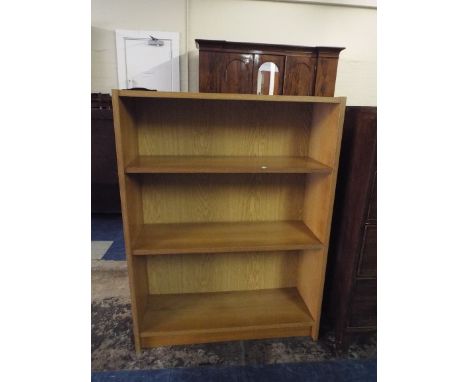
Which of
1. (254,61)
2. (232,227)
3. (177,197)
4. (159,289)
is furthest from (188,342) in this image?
(254,61)

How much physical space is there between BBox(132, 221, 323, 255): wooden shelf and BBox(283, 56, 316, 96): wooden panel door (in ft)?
7.95

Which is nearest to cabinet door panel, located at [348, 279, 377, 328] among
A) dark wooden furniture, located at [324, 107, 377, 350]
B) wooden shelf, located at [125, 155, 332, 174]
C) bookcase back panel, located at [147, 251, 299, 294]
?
dark wooden furniture, located at [324, 107, 377, 350]

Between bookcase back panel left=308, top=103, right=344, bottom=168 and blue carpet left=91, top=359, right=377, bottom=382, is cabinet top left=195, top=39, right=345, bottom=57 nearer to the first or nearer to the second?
bookcase back panel left=308, top=103, right=344, bottom=168

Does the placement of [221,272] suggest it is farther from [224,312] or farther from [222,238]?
[222,238]

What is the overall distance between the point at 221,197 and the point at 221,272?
0.50 meters

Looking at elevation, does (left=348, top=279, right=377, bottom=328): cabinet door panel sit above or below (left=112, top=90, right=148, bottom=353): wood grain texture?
below

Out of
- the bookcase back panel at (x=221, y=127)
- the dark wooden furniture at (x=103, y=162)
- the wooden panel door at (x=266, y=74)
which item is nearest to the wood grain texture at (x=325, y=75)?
the wooden panel door at (x=266, y=74)

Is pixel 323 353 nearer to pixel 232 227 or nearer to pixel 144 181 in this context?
pixel 232 227

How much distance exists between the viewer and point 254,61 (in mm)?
3393

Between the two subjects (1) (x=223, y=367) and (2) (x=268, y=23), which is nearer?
(1) (x=223, y=367)

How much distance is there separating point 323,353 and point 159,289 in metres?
1.02

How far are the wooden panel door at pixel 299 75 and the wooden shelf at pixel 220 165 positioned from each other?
7.61ft

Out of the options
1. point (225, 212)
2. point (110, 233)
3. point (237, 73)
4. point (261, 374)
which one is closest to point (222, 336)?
point (261, 374)

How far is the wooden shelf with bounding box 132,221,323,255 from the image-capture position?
1.39 metres
